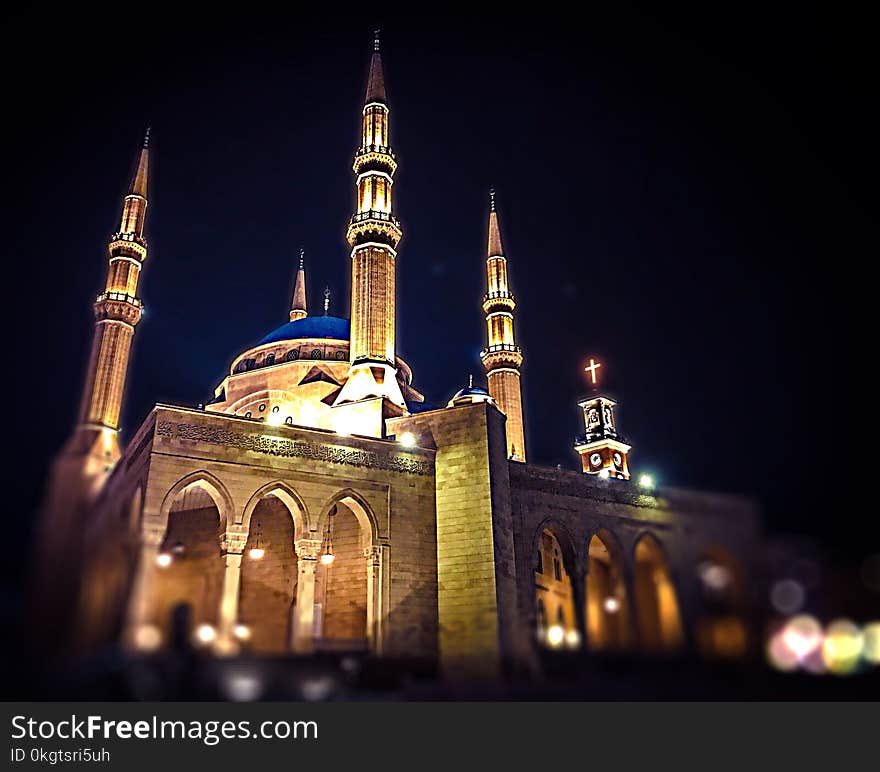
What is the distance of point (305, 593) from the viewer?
15875mm

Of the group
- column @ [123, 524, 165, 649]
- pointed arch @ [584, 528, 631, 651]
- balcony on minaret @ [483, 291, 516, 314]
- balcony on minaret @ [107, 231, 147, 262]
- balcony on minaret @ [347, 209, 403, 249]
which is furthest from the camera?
balcony on minaret @ [483, 291, 516, 314]

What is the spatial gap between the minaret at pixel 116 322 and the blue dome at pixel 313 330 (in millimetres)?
5871

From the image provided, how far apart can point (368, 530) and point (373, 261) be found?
10.9 m

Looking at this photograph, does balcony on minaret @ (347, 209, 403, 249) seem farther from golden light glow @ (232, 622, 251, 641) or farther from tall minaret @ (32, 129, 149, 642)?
golden light glow @ (232, 622, 251, 641)

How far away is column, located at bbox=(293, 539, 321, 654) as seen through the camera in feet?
45.3

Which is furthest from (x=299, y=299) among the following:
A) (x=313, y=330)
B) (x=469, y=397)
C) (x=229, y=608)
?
(x=229, y=608)

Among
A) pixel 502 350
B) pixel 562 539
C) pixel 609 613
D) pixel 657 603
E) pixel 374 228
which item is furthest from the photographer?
pixel 502 350

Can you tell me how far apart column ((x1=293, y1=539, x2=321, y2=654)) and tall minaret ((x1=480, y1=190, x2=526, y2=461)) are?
14252 mm

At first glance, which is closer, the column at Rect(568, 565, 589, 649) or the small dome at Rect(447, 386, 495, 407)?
the column at Rect(568, 565, 589, 649)

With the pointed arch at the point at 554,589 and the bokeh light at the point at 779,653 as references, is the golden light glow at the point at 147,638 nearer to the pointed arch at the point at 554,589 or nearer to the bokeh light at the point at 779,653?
the pointed arch at the point at 554,589

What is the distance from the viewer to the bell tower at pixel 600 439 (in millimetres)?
35250

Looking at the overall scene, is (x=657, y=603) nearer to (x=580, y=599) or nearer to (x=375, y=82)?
(x=580, y=599)

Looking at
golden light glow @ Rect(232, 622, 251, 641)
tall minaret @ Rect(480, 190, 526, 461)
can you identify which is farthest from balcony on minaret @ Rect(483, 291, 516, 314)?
golden light glow @ Rect(232, 622, 251, 641)
